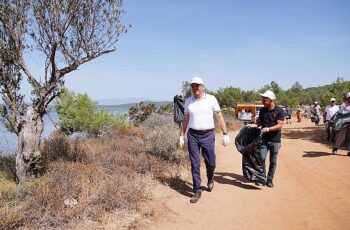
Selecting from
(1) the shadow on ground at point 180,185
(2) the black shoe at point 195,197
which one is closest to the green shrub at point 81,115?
(1) the shadow on ground at point 180,185

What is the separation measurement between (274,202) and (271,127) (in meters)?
1.47

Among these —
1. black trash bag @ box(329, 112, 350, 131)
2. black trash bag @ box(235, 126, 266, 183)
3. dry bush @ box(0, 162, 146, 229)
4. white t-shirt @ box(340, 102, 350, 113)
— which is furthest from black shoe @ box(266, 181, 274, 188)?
white t-shirt @ box(340, 102, 350, 113)

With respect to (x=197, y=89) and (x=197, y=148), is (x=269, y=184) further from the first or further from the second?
(x=197, y=89)

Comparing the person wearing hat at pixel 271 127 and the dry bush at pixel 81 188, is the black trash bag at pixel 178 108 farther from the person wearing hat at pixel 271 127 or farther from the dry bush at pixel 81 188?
the person wearing hat at pixel 271 127

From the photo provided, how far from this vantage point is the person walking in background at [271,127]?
6758 millimetres

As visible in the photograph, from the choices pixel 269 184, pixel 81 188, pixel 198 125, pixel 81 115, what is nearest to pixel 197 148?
pixel 198 125

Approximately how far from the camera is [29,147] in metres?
6.54

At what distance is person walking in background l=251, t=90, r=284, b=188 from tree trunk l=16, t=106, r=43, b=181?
14.3 feet

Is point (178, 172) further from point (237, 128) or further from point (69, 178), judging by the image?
point (237, 128)

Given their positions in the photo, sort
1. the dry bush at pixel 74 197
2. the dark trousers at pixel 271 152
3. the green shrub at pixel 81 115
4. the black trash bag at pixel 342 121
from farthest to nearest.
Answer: the green shrub at pixel 81 115 → the black trash bag at pixel 342 121 → the dark trousers at pixel 271 152 → the dry bush at pixel 74 197

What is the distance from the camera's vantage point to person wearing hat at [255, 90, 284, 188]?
6.76 meters

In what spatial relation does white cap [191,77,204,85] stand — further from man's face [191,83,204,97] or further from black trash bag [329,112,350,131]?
black trash bag [329,112,350,131]

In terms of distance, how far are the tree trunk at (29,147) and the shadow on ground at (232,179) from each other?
3802 millimetres

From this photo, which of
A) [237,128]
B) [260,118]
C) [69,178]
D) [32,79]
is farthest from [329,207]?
[237,128]
